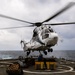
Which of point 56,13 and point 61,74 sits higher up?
point 56,13

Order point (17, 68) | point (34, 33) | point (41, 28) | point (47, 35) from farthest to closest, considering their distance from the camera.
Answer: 1. point (34, 33)
2. point (41, 28)
3. point (47, 35)
4. point (17, 68)

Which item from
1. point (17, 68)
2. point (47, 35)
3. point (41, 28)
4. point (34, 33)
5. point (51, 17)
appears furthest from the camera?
point (34, 33)

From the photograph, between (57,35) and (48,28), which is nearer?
(57,35)

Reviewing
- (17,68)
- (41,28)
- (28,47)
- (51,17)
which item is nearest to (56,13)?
(51,17)

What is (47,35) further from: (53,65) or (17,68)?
(17,68)

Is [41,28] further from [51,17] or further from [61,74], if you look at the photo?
[61,74]

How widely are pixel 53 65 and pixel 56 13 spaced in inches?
373

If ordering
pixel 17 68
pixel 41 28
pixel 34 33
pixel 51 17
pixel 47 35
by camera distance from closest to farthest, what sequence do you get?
1. pixel 17 68
2. pixel 51 17
3. pixel 47 35
4. pixel 41 28
5. pixel 34 33

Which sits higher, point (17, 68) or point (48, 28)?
point (48, 28)

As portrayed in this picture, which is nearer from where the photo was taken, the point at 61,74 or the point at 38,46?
the point at 61,74

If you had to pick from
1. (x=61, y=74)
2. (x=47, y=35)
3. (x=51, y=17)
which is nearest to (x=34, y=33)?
(x=47, y=35)

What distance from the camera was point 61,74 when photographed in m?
26.5

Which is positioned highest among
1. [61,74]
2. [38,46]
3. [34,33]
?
[34,33]

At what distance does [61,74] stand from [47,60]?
7.23 meters
